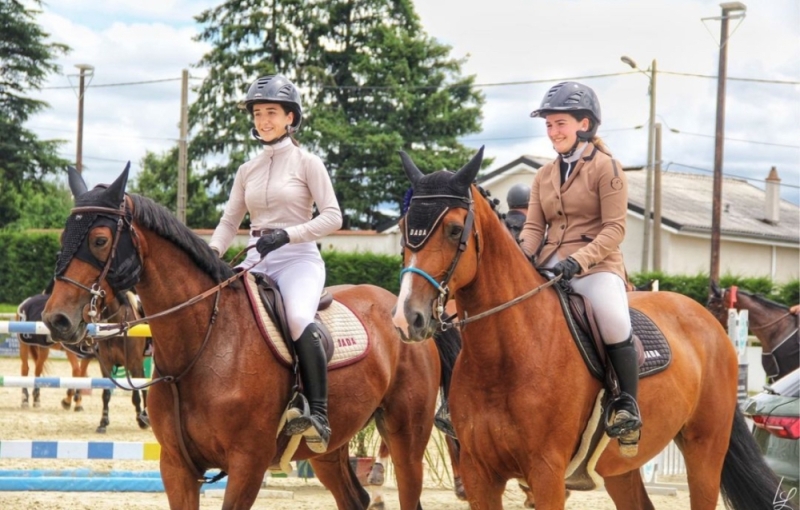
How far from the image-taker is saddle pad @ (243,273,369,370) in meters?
5.79

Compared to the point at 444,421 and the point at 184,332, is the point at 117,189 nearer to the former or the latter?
the point at 184,332

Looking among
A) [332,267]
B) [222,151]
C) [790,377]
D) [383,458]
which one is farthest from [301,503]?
[222,151]

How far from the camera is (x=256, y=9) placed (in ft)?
144

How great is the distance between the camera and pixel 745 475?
6641 mm

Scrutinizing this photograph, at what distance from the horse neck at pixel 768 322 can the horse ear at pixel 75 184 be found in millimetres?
11904

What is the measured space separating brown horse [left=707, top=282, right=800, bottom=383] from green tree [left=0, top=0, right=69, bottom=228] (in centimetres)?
3401

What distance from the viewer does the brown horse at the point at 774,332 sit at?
14.7m

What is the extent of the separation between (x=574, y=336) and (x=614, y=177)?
89 cm

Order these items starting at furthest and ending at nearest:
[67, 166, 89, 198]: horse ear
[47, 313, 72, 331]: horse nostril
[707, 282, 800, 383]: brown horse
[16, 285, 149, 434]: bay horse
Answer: [707, 282, 800, 383]: brown horse
[16, 285, 149, 434]: bay horse
[67, 166, 89, 198]: horse ear
[47, 313, 72, 331]: horse nostril

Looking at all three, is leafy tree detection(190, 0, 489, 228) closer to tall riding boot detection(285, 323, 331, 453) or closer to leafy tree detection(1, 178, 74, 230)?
leafy tree detection(1, 178, 74, 230)

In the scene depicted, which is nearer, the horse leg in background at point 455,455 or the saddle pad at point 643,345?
the saddle pad at point 643,345

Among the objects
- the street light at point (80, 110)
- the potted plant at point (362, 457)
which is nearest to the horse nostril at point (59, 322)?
the potted plant at point (362, 457)

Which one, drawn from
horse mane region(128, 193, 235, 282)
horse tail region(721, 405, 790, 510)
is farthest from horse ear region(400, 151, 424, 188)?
horse tail region(721, 405, 790, 510)

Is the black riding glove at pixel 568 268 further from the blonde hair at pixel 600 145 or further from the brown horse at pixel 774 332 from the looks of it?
the brown horse at pixel 774 332
